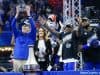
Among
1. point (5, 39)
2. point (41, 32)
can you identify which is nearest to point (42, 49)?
point (41, 32)

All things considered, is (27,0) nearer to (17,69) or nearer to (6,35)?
(6,35)

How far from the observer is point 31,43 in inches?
469

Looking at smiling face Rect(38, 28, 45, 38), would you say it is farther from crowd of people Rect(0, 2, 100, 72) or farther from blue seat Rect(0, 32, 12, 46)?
blue seat Rect(0, 32, 12, 46)

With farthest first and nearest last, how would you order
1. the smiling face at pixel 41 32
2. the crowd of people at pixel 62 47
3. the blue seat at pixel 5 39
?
the blue seat at pixel 5 39 < the smiling face at pixel 41 32 < the crowd of people at pixel 62 47

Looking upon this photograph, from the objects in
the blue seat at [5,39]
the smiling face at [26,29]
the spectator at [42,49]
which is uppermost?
the smiling face at [26,29]

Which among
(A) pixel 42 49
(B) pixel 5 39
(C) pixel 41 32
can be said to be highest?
(C) pixel 41 32

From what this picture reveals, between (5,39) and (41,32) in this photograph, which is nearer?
(41,32)

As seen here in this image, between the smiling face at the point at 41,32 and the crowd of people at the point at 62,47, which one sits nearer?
the crowd of people at the point at 62,47

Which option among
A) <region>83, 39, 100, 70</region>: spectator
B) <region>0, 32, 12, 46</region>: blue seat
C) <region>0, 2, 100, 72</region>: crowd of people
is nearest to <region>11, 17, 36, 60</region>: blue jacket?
<region>0, 2, 100, 72</region>: crowd of people

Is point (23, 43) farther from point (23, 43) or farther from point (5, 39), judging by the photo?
point (5, 39)

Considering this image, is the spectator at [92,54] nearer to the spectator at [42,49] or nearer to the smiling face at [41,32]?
the spectator at [42,49]

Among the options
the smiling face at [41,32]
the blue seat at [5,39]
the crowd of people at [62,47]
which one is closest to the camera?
the crowd of people at [62,47]

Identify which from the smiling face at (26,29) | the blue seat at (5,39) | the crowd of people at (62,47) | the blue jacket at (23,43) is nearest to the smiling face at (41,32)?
the crowd of people at (62,47)

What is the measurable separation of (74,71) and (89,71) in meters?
0.32
